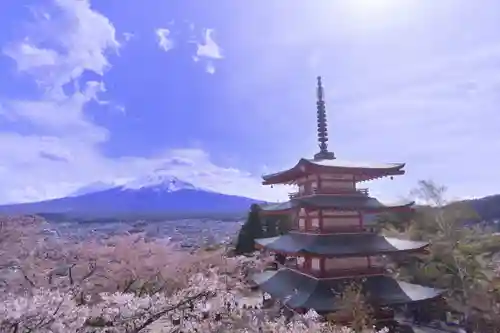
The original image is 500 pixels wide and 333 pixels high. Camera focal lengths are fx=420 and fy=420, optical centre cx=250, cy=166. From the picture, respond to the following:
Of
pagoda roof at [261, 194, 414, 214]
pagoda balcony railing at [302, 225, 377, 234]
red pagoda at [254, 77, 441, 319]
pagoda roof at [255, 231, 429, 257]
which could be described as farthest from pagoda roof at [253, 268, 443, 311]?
pagoda roof at [261, 194, 414, 214]

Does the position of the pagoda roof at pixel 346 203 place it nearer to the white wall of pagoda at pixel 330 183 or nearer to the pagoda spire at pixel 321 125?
the white wall of pagoda at pixel 330 183

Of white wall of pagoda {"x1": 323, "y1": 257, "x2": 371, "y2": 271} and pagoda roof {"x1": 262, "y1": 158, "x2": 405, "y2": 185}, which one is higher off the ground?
pagoda roof {"x1": 262, "y1": 158, "x2": 405, "y2": 185}

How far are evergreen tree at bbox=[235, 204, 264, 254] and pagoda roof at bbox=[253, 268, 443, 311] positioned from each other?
15898 millimetres

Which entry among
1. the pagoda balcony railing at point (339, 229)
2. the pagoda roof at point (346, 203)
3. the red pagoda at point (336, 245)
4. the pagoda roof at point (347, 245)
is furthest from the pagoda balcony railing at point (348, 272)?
the pagoda roof at point (346, 203)

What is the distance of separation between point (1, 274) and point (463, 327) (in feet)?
47.0

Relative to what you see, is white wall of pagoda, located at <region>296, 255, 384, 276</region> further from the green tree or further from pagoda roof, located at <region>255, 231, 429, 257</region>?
the green tree

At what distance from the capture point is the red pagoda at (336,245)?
11.4 meters

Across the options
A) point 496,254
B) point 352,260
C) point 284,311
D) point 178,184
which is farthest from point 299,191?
point 178,184

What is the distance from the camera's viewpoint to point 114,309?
607 cm

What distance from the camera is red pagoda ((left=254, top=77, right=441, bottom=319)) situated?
11438mm

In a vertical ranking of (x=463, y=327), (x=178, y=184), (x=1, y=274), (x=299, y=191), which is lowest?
(x=463, y=327)

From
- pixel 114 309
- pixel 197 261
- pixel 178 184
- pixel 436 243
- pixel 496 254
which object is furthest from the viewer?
pixel 178 184

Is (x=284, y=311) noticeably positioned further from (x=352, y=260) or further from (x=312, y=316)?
(x=312, y=316)

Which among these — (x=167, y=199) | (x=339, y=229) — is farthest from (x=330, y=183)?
(x=167, y=199)
